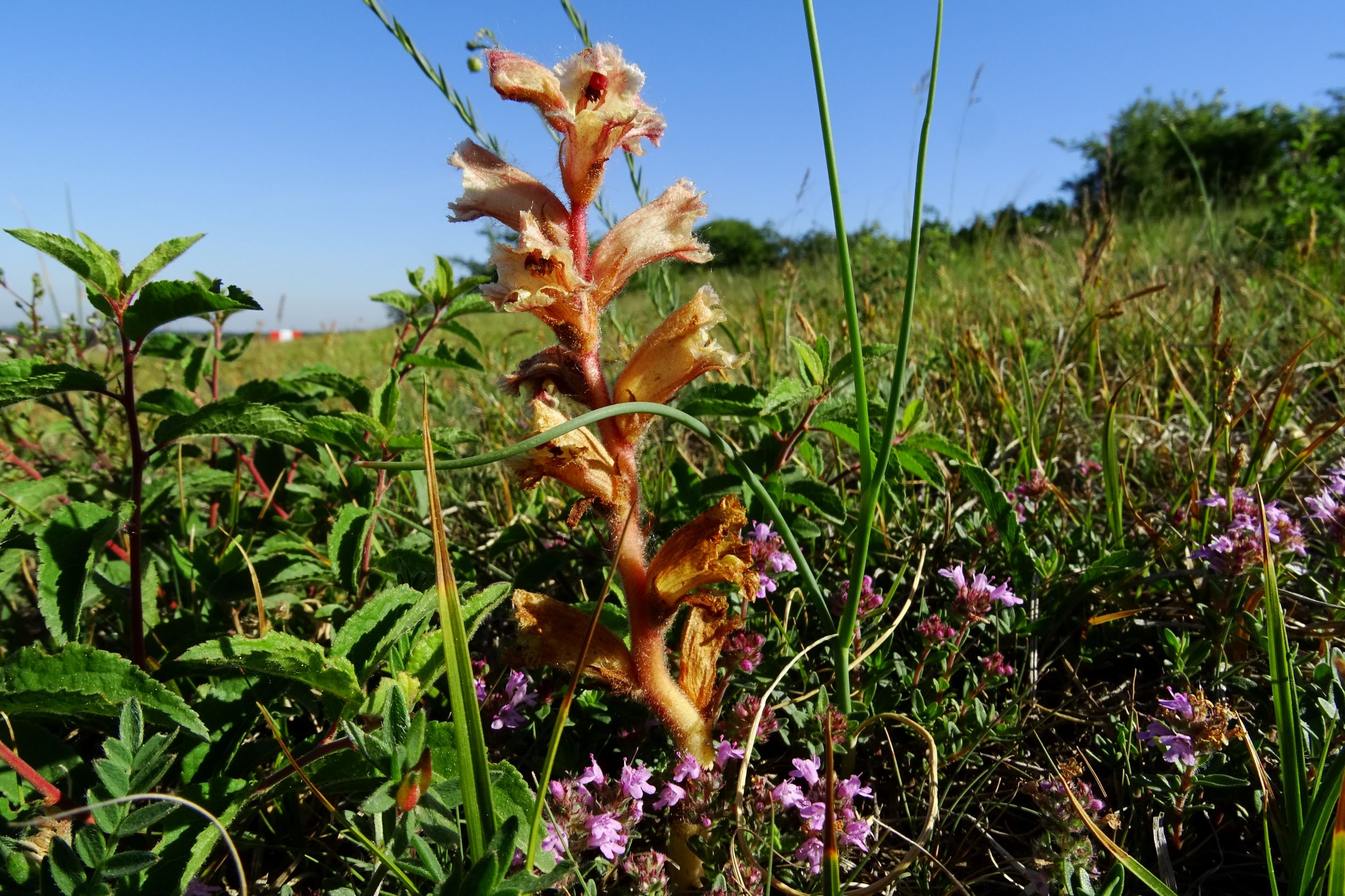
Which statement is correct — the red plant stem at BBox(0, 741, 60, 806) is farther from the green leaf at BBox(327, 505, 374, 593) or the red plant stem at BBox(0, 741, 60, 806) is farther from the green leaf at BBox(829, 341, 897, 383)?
the green leaf at BBox(829, 341, 897, 383)

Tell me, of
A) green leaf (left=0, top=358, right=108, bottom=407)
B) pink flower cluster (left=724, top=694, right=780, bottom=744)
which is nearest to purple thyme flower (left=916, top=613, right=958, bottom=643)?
pink flower cluster (left=724, top=694, right=780, bottom=744)

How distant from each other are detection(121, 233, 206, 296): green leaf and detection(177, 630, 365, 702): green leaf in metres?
0.84

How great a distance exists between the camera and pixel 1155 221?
9672mm

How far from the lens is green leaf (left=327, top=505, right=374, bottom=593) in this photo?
5.67ft

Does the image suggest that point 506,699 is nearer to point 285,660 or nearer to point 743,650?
point 743,650

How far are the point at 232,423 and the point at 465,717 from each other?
907 mm

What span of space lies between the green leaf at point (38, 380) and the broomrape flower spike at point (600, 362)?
830 mm

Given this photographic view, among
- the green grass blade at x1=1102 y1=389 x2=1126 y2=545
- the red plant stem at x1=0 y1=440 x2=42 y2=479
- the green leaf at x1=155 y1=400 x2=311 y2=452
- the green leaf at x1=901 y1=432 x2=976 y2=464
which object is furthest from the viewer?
the red plant stem at x1=0 y1=440 x2=42 y2=479

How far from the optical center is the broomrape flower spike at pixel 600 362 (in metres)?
1.29

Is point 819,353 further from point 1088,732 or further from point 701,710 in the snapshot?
point 1088,732

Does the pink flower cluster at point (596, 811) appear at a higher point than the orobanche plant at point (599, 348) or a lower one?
lower

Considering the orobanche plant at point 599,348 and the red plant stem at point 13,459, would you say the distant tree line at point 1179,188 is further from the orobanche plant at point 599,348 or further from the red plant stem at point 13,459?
the red plant stem at point 13,459

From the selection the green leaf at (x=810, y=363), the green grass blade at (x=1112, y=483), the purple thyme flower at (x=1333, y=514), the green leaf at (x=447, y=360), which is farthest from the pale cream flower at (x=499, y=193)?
the purple thyme flower at (x=1333, y=514)

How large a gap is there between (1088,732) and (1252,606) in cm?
48
